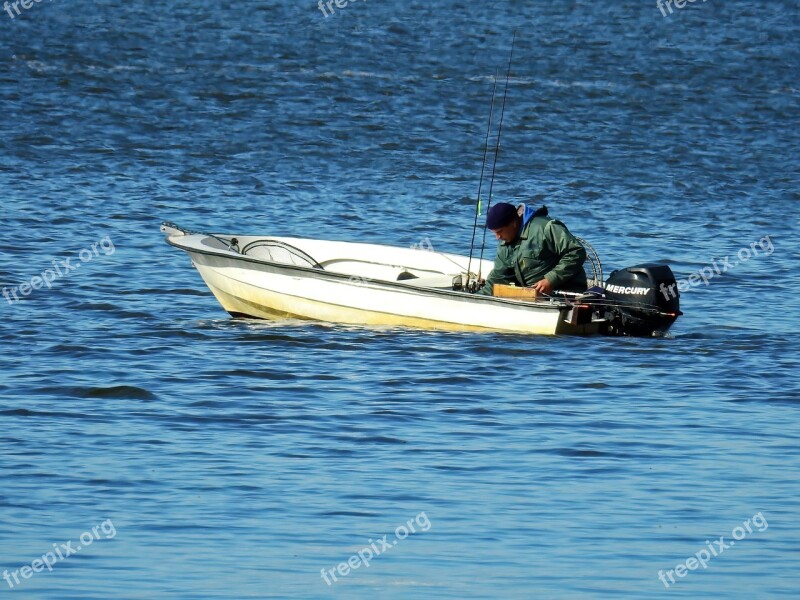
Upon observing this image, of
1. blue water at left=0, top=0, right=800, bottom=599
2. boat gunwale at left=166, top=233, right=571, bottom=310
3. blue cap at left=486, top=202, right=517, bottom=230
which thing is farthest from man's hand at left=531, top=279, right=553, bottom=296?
blue cap at left=486, top=202, right=517, bottom=230

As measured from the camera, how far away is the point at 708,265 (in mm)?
18844

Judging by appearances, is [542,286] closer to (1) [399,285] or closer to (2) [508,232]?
(2) [508,232]

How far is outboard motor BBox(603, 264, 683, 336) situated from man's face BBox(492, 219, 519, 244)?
93 cm

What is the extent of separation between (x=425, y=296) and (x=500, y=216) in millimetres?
962

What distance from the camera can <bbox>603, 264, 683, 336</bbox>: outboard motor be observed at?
13.9 meters

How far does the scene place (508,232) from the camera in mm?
14234

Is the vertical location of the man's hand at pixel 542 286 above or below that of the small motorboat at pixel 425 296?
above

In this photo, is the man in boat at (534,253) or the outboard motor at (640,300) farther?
the man in boat at (534,253)

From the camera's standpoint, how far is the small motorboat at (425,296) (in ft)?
45.6

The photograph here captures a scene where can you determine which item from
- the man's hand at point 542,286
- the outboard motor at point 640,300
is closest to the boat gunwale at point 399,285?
the man's hand at point 542,286

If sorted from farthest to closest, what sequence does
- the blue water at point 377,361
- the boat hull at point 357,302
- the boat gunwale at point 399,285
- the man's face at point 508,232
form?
1. the man's face at point 508,232
2. the boat hull at point 357,302
3. the boat gunwale at point 399,285
4. the blue water at point 377,361

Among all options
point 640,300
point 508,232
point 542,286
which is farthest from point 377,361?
point 640,300

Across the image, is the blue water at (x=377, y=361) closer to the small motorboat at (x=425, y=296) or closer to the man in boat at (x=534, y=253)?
the small motorboat at (x=425, y=296)

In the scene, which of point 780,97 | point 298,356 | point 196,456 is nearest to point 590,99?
point 780,97
